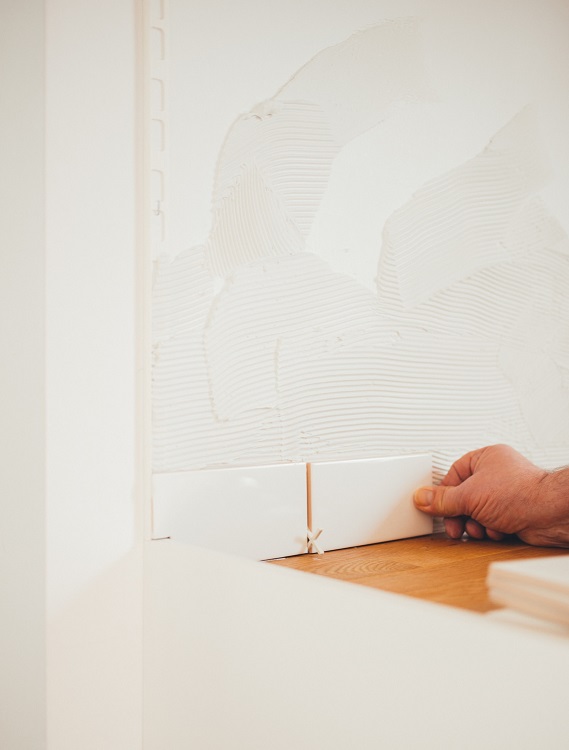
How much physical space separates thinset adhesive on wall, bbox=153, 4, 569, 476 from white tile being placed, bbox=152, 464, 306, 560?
0.03 m

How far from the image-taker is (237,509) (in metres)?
0.95

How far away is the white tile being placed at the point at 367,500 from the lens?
103 centimetres

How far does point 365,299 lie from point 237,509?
0.40 meters

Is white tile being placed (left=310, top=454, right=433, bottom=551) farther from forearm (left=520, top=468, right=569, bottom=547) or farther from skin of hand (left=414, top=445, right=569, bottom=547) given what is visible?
forearm (left=520, top=468, right=569, bottom=547)

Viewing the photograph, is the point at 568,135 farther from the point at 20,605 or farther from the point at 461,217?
the point at 20,605

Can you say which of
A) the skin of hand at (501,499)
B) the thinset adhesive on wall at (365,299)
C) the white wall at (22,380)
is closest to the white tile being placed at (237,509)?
the thinset adhesive on wall at (365,299)

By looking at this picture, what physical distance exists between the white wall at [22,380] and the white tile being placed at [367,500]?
37 cm

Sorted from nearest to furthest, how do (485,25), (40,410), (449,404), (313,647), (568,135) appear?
(313,647), (40,410), (449,404), (485,25), (568,135)

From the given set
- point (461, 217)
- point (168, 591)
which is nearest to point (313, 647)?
point (168, 591)

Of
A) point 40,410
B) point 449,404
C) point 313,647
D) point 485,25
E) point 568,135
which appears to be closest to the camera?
point 313,647

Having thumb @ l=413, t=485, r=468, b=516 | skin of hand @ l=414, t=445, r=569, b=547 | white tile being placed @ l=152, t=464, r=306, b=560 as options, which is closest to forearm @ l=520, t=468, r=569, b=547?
Answer: skin of hand @ l=414, t=445, r=569, b=547

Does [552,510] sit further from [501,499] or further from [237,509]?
[237,509]

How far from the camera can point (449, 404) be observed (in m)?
1.27

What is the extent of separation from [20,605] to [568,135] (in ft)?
4.50
